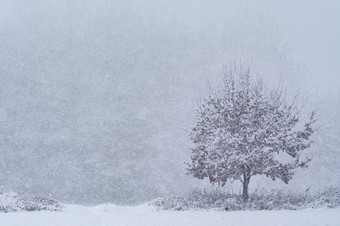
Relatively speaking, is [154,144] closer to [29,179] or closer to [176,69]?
[29,179]

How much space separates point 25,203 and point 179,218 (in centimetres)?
622

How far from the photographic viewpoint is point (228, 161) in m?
15.8

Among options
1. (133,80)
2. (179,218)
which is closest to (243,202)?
(179,218)

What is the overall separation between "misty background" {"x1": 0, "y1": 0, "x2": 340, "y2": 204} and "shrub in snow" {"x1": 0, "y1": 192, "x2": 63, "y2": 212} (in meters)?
16.9

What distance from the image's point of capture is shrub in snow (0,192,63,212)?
14.4m

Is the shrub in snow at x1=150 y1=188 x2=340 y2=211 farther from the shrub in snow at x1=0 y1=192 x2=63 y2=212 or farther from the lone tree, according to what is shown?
the shrub in snow at x1=0 y1=192 x2=63 y2=212

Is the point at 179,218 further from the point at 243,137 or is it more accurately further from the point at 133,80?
the point at 133,80

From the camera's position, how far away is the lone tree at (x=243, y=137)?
52.7ft

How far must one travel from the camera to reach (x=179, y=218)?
12438 mm

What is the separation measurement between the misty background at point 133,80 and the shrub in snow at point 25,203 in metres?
16.9

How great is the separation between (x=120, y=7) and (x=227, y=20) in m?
20.6

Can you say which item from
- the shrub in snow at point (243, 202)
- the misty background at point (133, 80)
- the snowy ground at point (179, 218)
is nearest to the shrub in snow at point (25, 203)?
the snowy ground at point (179, 218)

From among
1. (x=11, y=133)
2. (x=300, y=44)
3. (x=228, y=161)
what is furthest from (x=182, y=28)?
A: (x=228, y=161)

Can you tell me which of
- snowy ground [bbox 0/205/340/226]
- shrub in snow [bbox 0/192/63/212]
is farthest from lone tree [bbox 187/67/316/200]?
shrub in snow [bbox 0/192/63/212]
